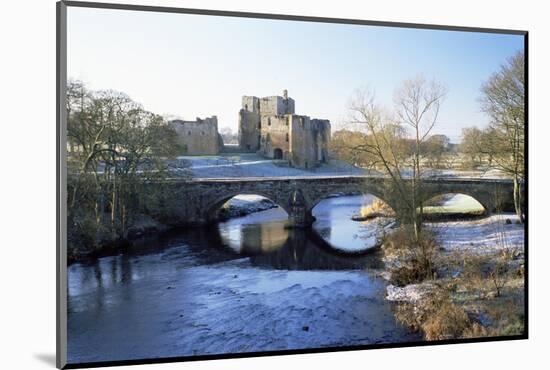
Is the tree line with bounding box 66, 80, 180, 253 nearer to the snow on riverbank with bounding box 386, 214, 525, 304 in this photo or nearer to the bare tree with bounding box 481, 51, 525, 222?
the snow on riverbank with bounding box 386, 214, 525, 304

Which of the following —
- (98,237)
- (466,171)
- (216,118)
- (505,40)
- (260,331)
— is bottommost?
(260,331)

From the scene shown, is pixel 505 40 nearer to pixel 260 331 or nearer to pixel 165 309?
pixel 260 331

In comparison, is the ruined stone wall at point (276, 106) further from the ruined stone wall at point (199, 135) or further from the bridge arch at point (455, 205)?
the bridge arch at point (455, 205)

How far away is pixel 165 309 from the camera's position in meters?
5.96

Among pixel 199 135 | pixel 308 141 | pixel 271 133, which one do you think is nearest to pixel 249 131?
pixel 271 133

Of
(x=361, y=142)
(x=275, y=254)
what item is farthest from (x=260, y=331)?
(x=361, y=142)

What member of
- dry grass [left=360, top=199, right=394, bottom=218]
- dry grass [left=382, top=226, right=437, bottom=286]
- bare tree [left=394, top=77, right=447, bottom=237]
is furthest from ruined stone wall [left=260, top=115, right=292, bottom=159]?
dry grass [left=382, top=226, right=437, bottom=286]

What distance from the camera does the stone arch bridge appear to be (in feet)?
20.6

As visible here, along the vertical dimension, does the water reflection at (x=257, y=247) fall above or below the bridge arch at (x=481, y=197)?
below

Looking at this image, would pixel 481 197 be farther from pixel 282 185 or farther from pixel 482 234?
pixel 282 185

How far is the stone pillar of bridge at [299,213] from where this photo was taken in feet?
22.5

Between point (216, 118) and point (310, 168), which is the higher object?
point (216, 118)

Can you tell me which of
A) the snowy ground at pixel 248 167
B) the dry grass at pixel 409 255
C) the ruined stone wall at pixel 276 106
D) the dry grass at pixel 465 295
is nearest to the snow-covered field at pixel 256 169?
the snowy ground at pixel 248 167

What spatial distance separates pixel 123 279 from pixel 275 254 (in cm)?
150
